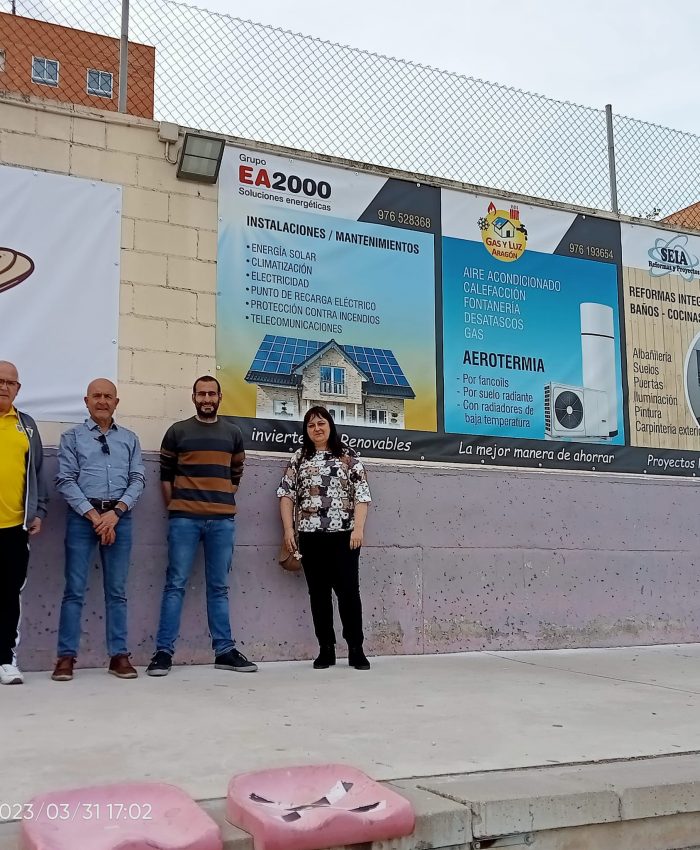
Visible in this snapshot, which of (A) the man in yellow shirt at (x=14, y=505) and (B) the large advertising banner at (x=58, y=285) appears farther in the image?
(B) the large advertising banner at (x=58, y=285)

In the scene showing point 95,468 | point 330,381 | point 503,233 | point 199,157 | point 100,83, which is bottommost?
point 95,468

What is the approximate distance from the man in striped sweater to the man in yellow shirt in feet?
2.73

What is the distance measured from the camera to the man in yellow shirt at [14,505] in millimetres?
5102

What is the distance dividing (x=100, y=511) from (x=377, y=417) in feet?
7.57

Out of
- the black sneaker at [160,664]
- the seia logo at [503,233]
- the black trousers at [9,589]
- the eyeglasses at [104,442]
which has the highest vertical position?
the seia logo at [503,233]

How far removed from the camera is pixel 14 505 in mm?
5168

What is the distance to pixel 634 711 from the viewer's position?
455 centimetres

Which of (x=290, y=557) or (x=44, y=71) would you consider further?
(x=44, y=71)

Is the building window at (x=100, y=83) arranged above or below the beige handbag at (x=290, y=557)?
above

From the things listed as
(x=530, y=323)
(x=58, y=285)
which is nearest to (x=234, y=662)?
(x=58, y=285)

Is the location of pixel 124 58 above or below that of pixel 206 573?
above

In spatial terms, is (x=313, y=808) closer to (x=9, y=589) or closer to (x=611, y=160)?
(x=9, y=589)

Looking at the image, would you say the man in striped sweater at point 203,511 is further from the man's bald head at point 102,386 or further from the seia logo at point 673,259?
the seia logo at point 673,259

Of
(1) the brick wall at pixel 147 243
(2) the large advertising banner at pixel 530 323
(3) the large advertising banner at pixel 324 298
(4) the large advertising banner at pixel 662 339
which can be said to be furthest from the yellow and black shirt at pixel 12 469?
(4) the large advertising banner at pixel 662 339
